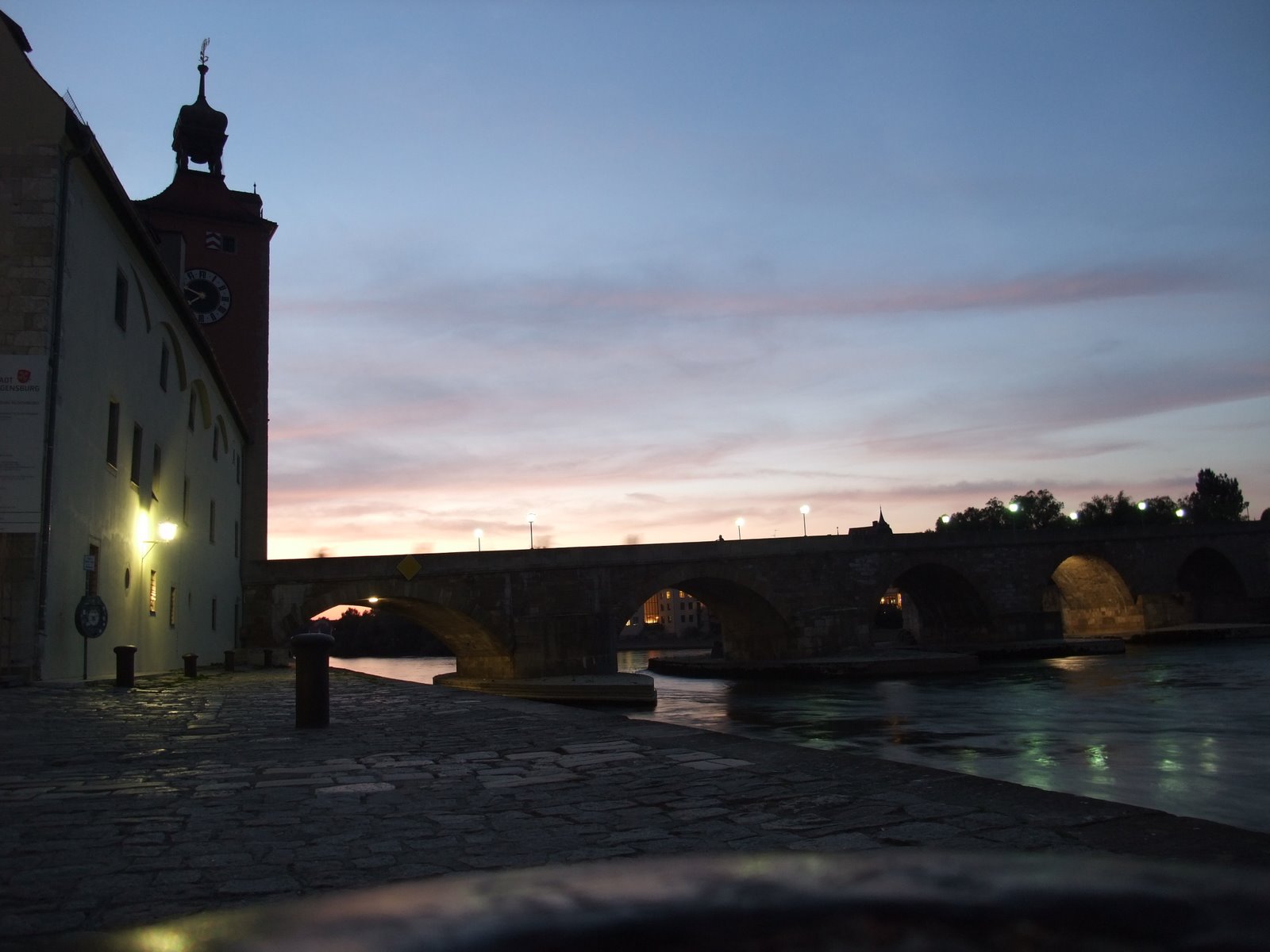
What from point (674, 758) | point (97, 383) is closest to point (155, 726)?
point (674, 758)

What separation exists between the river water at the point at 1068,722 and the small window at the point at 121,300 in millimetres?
12330

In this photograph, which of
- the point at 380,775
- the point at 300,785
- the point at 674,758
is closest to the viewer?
the point at 300,785

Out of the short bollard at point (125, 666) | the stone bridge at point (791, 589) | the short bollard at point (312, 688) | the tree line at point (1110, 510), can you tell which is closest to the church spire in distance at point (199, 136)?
the stone bridge at point (791, 589)

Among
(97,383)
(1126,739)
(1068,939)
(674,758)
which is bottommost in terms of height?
(1126,739)

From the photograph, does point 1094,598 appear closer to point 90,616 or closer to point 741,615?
point 741,615

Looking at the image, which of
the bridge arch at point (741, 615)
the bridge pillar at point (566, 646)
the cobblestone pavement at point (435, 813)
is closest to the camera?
the cobblestone pavement at point (435, 813)

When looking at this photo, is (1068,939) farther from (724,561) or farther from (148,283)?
(724,561)

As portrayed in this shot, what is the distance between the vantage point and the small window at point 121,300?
17.0 m

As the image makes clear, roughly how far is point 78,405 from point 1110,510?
108401mm

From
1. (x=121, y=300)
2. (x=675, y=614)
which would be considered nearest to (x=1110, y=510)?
(x=675, y=614)

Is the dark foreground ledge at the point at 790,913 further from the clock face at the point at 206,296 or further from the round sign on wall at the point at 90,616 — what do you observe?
the clock face at the point at 206,296

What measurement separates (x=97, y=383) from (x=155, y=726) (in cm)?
947

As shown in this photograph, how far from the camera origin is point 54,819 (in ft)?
13.8

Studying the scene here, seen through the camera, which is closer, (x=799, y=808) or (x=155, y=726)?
(x=799, y=808)
